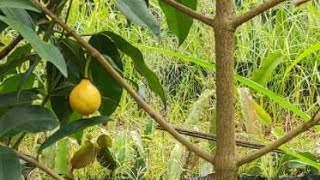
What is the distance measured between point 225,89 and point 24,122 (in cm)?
A: 21

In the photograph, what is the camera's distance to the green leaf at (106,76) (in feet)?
2.91

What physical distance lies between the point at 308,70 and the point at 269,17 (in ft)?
1.02

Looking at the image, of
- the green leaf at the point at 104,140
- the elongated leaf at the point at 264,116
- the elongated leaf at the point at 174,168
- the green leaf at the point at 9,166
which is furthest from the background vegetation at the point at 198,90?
the green leaf at the point at 9,166

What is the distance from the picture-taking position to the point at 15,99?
78 cm

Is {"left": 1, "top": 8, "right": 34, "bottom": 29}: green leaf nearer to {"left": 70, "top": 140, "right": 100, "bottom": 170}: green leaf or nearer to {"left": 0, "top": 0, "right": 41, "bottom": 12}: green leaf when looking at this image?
{"left": 0, "top": 0, "right": 41, "bottom": 12}: green leaf

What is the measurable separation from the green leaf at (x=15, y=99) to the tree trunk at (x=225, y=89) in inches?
7.9

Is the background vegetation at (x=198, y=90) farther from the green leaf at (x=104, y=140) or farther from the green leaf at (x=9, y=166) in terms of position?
the green leaf at (x=9, y=166)

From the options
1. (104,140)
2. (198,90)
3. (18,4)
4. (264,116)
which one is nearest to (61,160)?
(104,140)

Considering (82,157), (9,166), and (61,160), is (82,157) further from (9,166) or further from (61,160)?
(9,166)

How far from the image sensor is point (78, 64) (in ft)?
2.80

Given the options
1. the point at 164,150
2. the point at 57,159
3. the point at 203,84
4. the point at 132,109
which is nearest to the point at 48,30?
the point at 57,159

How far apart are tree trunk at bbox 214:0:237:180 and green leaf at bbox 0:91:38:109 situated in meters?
0.20

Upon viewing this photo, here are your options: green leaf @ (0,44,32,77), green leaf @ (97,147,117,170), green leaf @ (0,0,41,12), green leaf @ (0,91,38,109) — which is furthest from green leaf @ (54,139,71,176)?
green leaf @ (0,0,41,12)

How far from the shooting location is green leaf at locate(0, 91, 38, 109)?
0.78 meters
